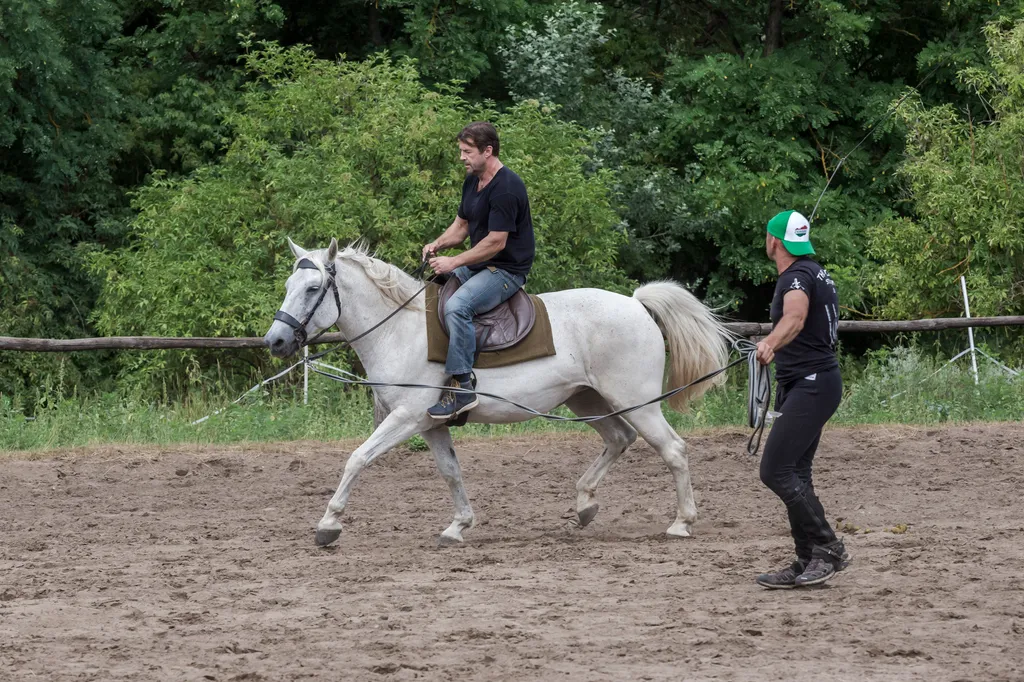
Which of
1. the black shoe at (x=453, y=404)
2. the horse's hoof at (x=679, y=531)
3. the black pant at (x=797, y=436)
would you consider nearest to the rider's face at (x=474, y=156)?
the black shoe at (x=453, y=404)

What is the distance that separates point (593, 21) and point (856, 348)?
8238mm

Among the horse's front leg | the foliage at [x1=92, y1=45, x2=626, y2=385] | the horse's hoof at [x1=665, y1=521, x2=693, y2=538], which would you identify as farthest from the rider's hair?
the foliage at [x1=92, y1=45, x2=626, y2=385]

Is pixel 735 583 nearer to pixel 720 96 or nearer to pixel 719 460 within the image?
pixel 719 460

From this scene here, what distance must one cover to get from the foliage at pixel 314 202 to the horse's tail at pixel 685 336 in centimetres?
918

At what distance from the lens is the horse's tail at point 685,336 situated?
916cm

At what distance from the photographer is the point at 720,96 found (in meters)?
24.5

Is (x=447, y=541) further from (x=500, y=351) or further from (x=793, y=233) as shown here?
(x=793, y=233)

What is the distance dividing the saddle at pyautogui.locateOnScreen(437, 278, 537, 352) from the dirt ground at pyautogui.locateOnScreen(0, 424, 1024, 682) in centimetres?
135

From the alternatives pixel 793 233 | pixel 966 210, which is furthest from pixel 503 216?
pixel 966 210

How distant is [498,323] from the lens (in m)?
8.61

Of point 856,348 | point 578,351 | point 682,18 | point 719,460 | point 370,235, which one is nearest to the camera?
point 578,351

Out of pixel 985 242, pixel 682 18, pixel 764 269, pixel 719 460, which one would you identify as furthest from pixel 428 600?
pixel 682 18

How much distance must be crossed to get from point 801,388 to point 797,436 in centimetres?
26

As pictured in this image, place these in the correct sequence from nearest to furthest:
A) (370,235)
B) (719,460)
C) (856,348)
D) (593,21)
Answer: (719,460), (370,235), (593,21), (856,348)
